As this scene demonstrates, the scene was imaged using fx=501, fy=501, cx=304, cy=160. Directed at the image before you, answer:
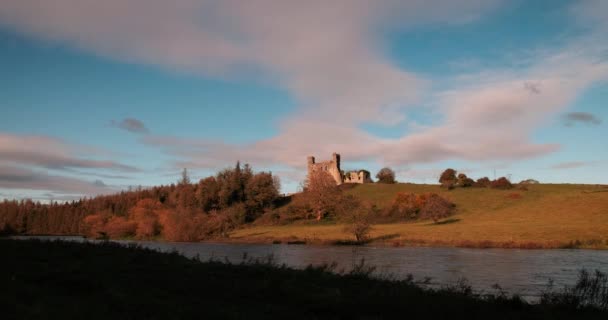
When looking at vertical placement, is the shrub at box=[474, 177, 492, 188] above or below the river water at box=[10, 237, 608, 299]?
above

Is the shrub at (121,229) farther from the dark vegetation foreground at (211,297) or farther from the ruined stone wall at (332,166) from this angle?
the dark vegetation foreground at (211,297)

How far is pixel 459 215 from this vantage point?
86375 mm

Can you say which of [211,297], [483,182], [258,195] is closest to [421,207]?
[483,182]

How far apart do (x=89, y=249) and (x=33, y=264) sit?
6037 mm

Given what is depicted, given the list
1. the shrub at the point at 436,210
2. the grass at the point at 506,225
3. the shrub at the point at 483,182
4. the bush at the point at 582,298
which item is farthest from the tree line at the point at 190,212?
the bush at the point at 582,298

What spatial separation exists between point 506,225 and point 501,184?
45705 mm

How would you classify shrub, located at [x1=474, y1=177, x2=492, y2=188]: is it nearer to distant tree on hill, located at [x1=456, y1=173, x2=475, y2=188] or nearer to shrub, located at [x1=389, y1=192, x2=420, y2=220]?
distant tree on hill, located at [x1=456, y1=173, x2=475, y2=188]

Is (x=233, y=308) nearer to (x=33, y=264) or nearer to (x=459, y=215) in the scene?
(x=33, y=264)

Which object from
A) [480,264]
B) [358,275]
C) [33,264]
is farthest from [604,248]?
[33,264]

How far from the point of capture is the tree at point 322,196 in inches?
3888

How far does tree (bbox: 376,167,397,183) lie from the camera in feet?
478

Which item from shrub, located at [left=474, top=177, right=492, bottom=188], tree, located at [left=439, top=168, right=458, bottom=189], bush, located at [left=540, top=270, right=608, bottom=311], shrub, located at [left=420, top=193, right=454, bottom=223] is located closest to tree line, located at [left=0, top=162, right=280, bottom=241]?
shrub, located at [left=420, top=193, right=454, bottom=223]

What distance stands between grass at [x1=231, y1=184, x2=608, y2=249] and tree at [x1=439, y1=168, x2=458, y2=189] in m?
4.01

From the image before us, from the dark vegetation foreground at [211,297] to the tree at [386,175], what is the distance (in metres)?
129
